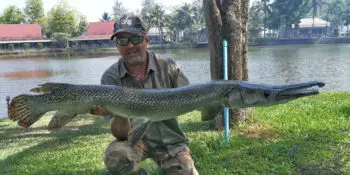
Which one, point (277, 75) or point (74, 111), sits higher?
point (74, 111)

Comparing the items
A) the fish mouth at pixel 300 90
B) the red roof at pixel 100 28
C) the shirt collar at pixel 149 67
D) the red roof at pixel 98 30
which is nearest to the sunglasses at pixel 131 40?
the shirt collar at pixel 149 67

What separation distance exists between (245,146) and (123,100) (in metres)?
2.57

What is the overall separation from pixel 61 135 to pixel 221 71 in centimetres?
352

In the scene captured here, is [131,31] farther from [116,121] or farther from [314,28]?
[314,28]

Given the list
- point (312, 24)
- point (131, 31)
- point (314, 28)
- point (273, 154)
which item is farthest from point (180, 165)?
point (312, 24)

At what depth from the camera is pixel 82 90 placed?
268cm

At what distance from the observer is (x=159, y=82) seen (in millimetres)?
3246

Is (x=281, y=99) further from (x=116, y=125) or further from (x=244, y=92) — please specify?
(x=116, y=125)

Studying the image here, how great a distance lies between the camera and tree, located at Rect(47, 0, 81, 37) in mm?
66188

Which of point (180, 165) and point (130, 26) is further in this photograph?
point (180, 165)

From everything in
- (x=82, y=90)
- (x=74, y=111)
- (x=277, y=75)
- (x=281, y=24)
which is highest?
(x=281, y=24)

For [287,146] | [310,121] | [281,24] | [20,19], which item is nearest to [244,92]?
[287,146]

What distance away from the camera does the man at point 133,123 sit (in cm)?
305

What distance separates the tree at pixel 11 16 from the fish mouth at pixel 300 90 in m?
82.4
